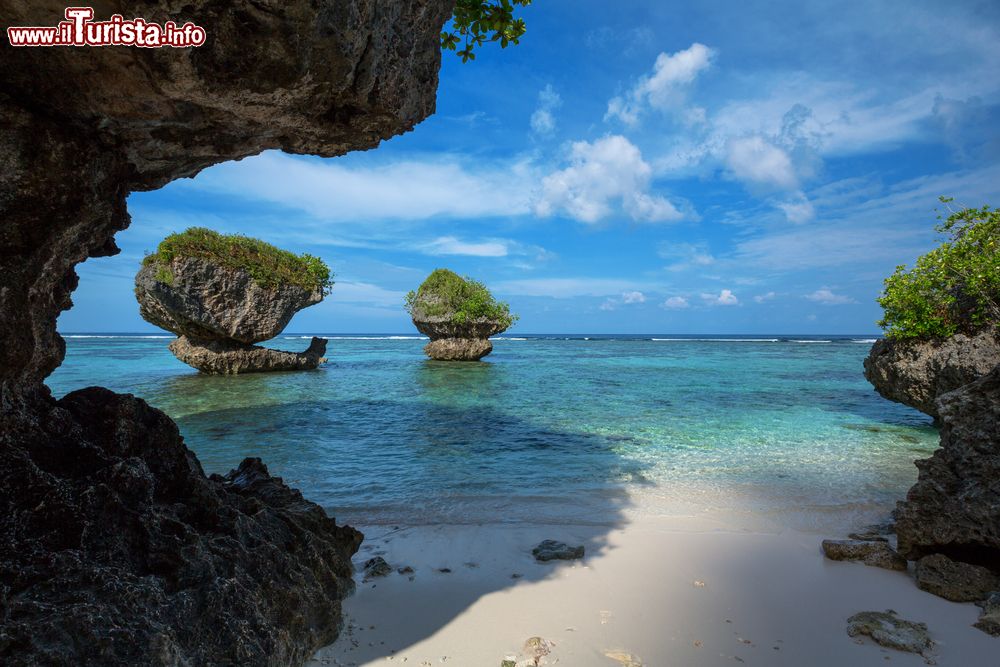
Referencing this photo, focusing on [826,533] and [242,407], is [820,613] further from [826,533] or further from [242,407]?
[242,407]

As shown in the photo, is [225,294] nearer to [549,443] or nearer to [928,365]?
[549,443]

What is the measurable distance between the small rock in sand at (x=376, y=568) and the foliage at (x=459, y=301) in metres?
28.5

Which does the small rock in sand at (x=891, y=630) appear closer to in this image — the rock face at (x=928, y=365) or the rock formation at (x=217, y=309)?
the rock face at (x=928, y=365)

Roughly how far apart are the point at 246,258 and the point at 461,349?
15.9m

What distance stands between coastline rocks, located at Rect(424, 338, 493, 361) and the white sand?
29319mm

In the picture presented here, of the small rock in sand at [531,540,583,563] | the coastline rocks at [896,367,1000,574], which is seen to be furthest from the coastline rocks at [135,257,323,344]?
the coastline rocks at [896,367,1000,574]

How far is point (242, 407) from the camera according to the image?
1536 cm

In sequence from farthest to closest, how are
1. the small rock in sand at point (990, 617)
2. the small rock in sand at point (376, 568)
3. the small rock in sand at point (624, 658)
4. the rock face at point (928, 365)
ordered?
the rock face at point (928, 365) < the small rock in sand at point (376, 568) < the small rock in sand at point (990, 617) < the small rock in sand at point (624, 658)

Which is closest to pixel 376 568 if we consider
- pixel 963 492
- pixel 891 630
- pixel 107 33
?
pixel 891 630

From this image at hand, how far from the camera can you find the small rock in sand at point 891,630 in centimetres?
359

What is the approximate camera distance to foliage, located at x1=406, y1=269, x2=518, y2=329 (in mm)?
33594

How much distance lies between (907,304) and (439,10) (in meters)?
13.3

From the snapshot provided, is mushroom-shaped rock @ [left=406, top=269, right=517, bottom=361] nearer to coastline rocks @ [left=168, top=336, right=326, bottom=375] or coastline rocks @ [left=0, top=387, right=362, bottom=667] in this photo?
coastline rocks @ [left=168, top=336, right=326, bottom=375]

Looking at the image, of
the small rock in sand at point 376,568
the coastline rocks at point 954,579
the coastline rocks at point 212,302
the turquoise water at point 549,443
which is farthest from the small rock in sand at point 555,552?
the coastline rocks at point 212,302
